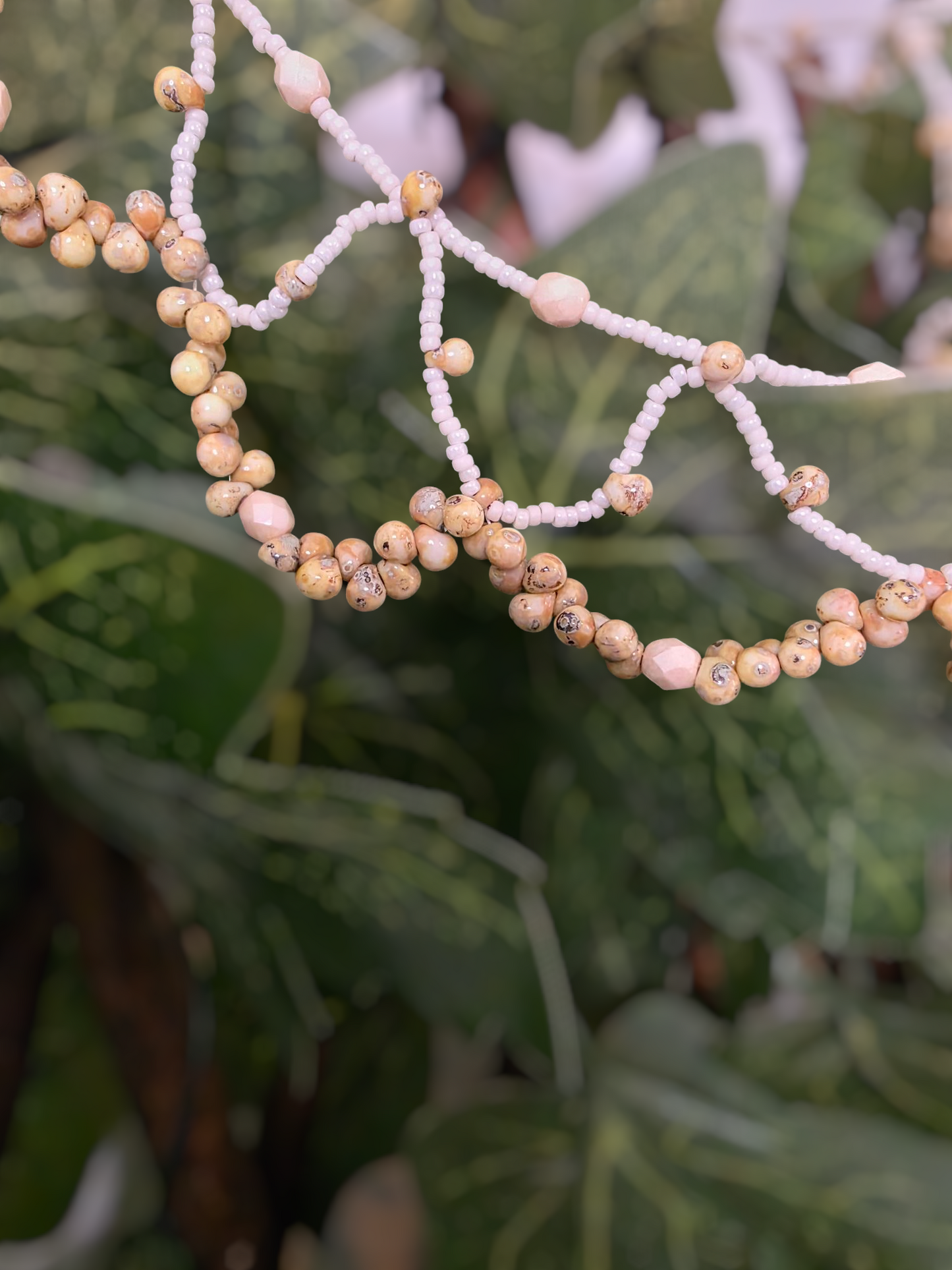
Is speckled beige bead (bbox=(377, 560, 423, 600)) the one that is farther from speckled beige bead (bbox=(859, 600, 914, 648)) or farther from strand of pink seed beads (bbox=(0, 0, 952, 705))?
speckled beige bead (bbox=(859, 600, 914, 648))

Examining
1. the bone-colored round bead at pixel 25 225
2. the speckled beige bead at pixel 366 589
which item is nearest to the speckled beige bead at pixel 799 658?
the speckled beige bead at pixel 366 589

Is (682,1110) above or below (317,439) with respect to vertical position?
below

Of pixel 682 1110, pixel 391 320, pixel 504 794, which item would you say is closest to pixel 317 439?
pixel 391 320

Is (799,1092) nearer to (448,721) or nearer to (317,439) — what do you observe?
(448,721)

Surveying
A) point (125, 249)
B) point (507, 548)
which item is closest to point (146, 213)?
point (125, 249)

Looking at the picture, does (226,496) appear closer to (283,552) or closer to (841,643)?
(283,552)

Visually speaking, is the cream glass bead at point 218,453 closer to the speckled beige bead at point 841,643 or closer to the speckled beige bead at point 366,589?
the speckled beige bead at point 366,589
